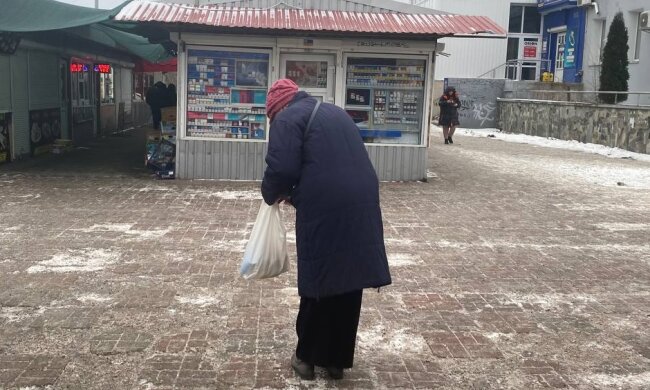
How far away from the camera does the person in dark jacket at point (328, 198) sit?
3648 mm

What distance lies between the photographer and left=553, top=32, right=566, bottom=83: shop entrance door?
1233 inches

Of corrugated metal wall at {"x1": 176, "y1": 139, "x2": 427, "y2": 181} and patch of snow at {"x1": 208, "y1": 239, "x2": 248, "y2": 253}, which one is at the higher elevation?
corrugated metal wall at {"x1": 176, "y1": 139, "x2": 427, "y2": 181}

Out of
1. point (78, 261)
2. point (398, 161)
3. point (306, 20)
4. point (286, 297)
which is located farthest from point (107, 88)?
point (286, 297)

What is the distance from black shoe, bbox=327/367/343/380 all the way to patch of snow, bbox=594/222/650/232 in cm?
562

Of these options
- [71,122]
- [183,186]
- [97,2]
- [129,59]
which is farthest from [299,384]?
[97,2]

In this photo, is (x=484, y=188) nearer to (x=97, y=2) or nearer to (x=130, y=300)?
(x=130, y=300)

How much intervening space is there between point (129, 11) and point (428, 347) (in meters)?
8.04

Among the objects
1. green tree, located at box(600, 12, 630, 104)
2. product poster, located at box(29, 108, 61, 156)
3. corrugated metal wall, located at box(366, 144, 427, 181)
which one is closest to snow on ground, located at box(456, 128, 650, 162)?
green tree, located at box(600, 12, 630, 104)

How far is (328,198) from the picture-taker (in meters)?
3.64

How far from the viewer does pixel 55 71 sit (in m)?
15.4

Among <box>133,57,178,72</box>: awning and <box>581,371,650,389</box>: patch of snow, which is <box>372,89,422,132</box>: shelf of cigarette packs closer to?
<box>581,371,650,389</box>: patch of snow

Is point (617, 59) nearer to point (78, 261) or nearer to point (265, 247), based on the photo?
point (78, 261)

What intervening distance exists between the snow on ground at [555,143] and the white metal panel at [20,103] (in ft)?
46.5

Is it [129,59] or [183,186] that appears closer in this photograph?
[183,186]
